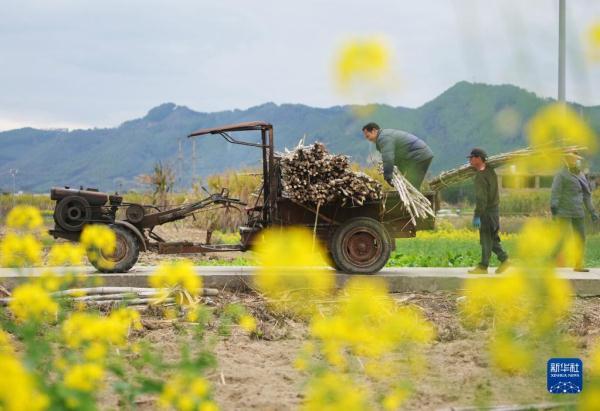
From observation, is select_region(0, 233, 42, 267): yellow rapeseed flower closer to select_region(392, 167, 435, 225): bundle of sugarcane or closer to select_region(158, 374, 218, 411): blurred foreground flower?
select_region(158, 374, 218, 411): blurred foreground flower

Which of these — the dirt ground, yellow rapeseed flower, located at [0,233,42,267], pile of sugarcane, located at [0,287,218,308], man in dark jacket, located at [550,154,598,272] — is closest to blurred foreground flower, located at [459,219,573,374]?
the dirt ground

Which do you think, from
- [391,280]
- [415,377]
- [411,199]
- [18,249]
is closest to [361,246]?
[391,280]

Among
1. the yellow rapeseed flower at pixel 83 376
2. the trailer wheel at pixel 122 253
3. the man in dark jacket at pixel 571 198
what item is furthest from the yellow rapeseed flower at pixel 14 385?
the man in dark jacket at pixel 571 198

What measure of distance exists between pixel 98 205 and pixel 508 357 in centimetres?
687

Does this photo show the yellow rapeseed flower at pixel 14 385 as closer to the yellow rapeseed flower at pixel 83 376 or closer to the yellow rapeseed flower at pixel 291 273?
the yellow rapeseed flower at pixel 83 376

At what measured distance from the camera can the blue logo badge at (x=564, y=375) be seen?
2.27 metres

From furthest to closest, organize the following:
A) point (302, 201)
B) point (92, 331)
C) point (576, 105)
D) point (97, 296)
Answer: point (302, 201)
point (97, 296)
point (92, 331)
point (576, 105)

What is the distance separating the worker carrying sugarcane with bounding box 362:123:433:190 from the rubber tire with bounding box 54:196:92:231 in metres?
3.09

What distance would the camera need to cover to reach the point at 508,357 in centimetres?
194

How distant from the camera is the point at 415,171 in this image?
26.8 feet

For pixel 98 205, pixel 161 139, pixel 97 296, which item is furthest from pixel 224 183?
pixel 161 139

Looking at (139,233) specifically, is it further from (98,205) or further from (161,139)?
(161,139)

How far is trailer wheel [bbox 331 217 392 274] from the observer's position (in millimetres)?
8148

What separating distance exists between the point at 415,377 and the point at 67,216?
5.03m
